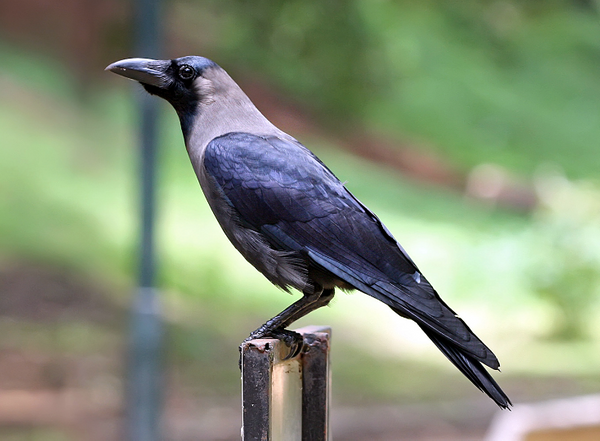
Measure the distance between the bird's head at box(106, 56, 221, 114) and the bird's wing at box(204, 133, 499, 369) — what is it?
0.54 ft

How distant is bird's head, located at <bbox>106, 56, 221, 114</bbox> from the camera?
2.31 m

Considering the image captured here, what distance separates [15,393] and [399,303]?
18.8 feet

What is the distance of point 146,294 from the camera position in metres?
5.03

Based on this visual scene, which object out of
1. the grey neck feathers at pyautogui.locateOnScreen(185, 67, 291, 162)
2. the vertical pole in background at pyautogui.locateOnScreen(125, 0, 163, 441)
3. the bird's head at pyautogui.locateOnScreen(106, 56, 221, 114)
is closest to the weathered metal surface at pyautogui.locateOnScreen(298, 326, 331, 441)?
the grey neck feathers at pyautogui.locateOnScreen(185, 67, 291, 162)

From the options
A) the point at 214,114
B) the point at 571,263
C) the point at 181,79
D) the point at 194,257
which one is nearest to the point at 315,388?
the point at 214,114

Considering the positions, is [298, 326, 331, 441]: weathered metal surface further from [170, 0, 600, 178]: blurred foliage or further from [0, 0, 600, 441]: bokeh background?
[170, 0, 600, 178]: blurred foliage

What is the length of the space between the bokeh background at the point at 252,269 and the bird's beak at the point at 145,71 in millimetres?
4101

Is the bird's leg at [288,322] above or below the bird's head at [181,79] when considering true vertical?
below

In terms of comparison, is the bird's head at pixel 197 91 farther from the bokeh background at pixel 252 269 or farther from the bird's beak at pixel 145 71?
the bokeh background at pixel 252 269

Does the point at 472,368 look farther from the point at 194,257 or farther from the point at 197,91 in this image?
the point at 194,257

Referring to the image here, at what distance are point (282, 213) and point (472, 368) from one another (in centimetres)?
69

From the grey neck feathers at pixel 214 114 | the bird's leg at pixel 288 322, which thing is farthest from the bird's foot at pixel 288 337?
the grey neck feathers at pixel 214 114

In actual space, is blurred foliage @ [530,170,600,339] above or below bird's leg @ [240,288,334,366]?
above

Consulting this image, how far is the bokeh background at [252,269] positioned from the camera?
23.1 ft
